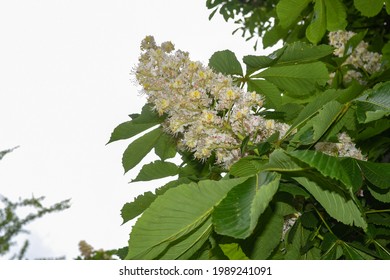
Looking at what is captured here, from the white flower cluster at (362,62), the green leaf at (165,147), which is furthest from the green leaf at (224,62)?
the white flower cluster at (362,62)

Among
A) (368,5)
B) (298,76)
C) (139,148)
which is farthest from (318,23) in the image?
(139,148)

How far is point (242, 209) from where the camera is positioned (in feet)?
3.25

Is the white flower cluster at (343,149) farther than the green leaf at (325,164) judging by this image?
Yes

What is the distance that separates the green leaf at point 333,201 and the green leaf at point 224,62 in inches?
24.0

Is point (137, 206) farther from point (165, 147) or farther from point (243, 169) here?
point (243, 169)

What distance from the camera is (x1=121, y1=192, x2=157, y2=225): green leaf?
62.8 inches

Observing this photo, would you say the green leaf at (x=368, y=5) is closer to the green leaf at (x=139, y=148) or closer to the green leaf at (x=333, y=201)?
the green leaf at (x=139, y=148)

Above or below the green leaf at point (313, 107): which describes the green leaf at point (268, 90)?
above

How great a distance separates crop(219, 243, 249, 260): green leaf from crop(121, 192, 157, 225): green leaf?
0.39 metres

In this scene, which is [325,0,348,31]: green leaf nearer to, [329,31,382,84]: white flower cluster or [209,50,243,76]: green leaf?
[329,31,382,84]: white flower cluster

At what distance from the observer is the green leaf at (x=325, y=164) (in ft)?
3.14

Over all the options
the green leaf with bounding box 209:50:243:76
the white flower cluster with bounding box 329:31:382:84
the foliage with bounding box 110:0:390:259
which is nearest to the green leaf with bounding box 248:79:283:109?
the foliage with bounding box 110:0:390:259

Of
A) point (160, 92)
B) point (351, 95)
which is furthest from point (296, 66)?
point (160, 92)

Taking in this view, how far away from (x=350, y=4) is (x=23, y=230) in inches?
179
